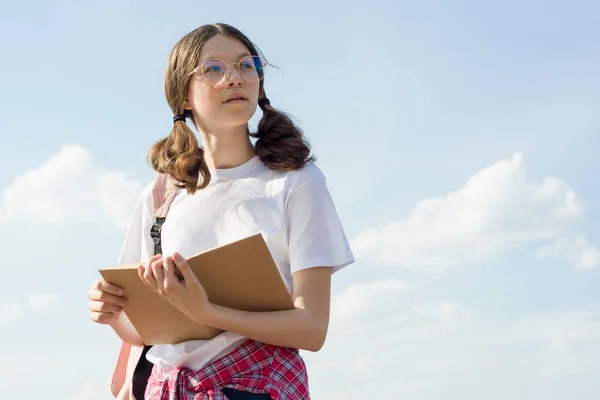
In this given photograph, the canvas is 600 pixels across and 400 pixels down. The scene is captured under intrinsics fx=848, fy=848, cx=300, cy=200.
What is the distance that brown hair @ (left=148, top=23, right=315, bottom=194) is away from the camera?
418cm

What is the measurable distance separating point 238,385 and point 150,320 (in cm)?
50

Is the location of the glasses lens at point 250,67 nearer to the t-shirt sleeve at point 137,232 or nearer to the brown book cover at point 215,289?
the t-shirt sleeve at point 137,232

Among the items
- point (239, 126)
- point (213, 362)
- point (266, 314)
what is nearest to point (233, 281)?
point (266, 314)

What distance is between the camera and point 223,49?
14.0 feet

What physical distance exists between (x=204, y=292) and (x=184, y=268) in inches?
5.6

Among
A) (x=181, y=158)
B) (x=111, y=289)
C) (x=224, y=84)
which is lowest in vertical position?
(x=111, y=289)

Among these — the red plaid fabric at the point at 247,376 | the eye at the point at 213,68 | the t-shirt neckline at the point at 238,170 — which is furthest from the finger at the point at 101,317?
the eye at the point at 213,68

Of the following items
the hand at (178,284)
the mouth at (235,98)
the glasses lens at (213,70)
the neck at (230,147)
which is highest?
→ the glasses lens at (213,70)

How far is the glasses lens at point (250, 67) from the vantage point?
422cm

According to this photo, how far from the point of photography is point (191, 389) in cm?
380

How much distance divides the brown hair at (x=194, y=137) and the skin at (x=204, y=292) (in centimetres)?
6

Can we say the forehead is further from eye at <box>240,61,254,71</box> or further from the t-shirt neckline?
the t-shirt neckline

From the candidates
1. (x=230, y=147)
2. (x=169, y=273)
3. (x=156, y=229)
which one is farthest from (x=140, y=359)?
(x=230, y=147)

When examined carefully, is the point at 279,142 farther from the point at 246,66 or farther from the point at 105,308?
the point at 105,308
